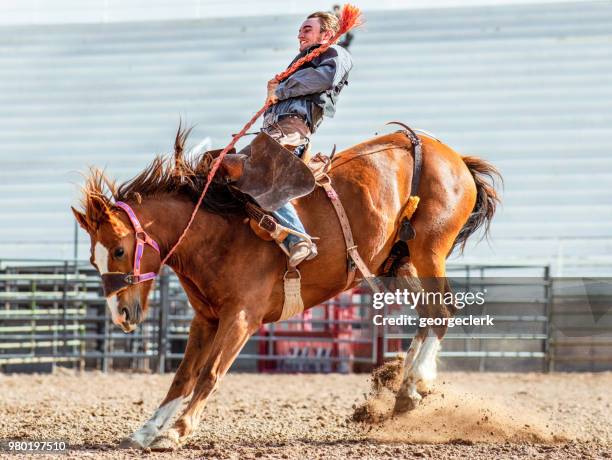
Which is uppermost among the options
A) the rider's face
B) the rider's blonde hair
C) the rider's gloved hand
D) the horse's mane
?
the rider's blonde hair

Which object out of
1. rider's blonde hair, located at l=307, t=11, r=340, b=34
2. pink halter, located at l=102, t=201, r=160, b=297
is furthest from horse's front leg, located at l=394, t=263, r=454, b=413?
pink halter, located at l=102, t=201, r=160, b=297

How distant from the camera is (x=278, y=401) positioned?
7.50 m

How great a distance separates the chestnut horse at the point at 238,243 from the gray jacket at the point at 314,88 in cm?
34

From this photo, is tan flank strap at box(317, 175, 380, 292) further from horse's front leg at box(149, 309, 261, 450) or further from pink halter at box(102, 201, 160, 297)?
pink halter at box(102, 201, 160, 297)

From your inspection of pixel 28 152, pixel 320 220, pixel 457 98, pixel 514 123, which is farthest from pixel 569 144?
pixel 320 220

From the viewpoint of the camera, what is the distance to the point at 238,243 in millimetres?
4824

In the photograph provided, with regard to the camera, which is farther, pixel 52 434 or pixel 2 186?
pixel 2 186

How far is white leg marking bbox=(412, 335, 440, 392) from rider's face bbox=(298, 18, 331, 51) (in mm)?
1731

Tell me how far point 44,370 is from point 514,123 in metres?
9.07

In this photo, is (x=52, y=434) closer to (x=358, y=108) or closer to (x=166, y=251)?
(x=166, y=251)

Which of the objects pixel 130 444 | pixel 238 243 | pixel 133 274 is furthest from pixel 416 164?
pixel 130 444

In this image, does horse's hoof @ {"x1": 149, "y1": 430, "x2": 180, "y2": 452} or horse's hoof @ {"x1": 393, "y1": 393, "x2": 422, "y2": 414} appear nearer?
horse's hoof @ {"x1": 149, "y1": 430, "x2": 180, "y2": 452}

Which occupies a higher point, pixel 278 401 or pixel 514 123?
pixel 514 123

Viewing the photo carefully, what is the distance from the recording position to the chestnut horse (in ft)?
14.9
